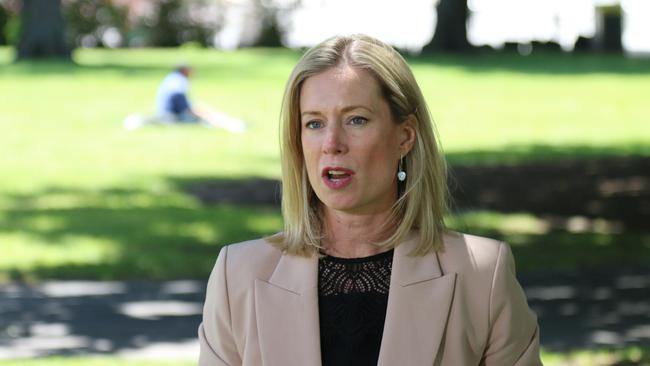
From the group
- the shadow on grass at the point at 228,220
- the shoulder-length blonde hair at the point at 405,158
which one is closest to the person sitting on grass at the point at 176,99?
the shadow on grass at the point at 228,220

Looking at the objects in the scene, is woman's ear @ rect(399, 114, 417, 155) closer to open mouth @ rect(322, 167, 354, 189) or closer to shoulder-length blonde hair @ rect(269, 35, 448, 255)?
shoulder-length blonde hair @ rect(269, 35, 448, 255)

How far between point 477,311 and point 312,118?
1.97 ft

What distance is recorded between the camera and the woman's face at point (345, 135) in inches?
136

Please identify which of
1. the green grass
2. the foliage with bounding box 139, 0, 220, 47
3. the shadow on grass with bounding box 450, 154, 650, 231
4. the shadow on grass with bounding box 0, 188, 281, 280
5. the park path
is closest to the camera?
the park path

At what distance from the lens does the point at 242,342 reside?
3.51 m

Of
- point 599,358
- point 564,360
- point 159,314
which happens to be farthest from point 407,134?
point 159,314

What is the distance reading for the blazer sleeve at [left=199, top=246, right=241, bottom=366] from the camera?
3514mm

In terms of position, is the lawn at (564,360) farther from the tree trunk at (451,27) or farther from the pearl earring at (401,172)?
the tree trunk at (451,27)

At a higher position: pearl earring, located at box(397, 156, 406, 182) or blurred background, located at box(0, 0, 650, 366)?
pearl earring, located at box(397, 156, 406, 182)

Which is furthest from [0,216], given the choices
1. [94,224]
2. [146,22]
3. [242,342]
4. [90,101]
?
[146,22]

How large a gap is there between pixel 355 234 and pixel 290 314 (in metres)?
0.27

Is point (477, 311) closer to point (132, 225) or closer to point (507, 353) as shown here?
point (507, 353)

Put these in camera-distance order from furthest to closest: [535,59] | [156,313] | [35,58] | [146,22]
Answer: [146,22] → [535,59] → [35,58] → [156,313]

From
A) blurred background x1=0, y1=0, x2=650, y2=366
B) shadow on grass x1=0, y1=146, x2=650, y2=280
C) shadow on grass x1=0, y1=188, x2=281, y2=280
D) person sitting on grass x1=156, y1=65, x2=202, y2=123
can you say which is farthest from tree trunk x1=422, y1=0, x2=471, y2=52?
shadow on grass x1=0, y1=188, x2=281, y2=280
